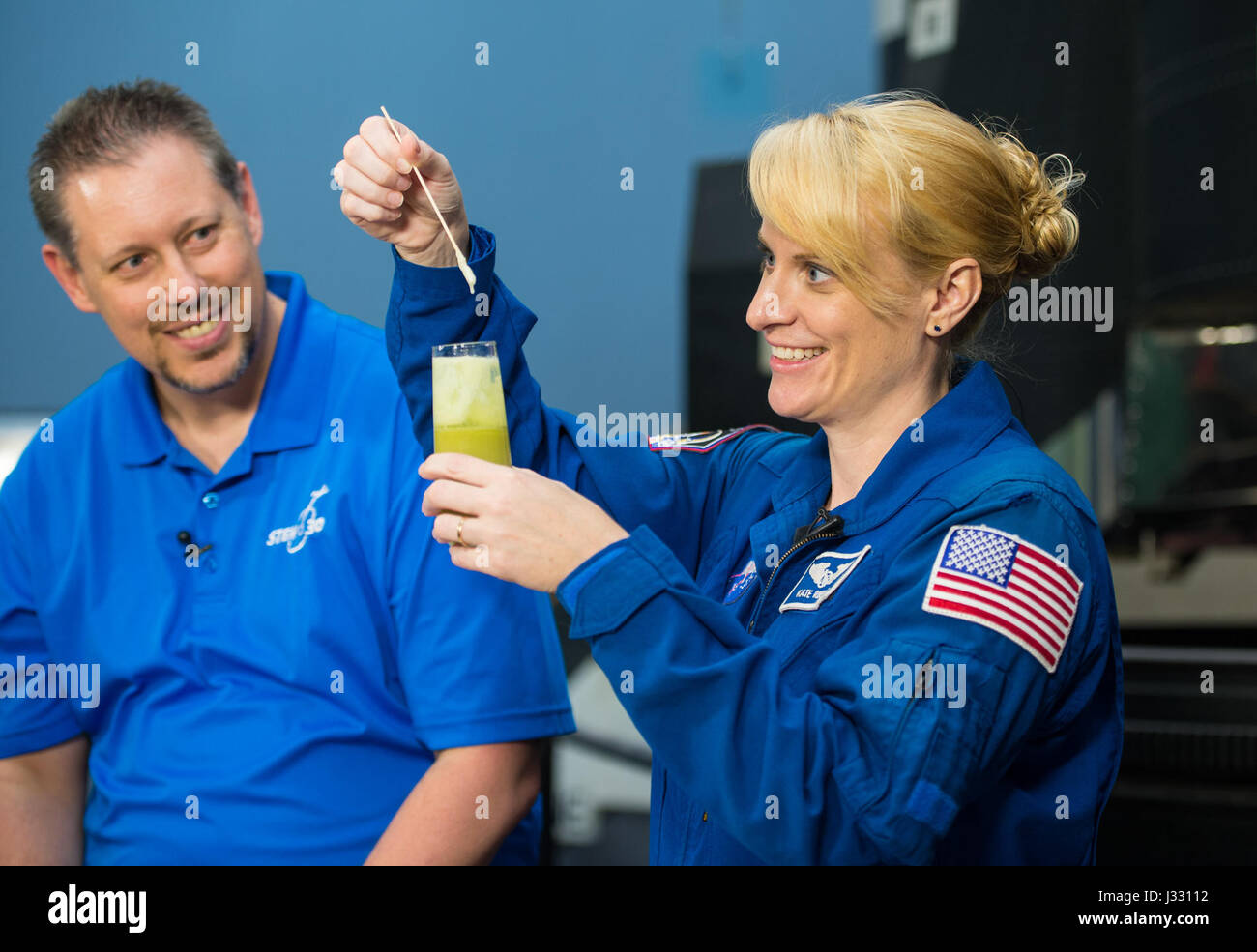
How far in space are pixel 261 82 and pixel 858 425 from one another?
1.91 meters

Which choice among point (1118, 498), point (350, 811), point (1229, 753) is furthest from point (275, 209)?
point (1118, 498)

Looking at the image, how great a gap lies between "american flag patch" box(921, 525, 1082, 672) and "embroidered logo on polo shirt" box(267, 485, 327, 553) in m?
0.95

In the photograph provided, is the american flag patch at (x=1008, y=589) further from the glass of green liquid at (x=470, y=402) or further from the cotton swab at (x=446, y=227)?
the cotton swab at (x=446, y=227)

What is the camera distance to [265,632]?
5.46 ft

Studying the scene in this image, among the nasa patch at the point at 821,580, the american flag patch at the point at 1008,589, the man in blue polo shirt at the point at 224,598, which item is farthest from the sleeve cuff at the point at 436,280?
the american flag patch at the point at 1008,589

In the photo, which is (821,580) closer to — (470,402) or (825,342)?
(825,342)

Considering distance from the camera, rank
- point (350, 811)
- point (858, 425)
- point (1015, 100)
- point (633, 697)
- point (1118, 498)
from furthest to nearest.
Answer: point (1118, 498) → point (1015, 100) → point (350, 811) → point (858, 425) → point (633, 697)

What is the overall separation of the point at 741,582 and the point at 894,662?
0.41 meters

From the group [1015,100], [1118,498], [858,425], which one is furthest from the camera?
[1118,498]

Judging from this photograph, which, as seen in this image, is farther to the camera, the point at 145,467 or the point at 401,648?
the point at 145,467

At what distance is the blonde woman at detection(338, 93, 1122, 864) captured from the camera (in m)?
1.06

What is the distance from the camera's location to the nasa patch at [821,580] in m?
1.27
